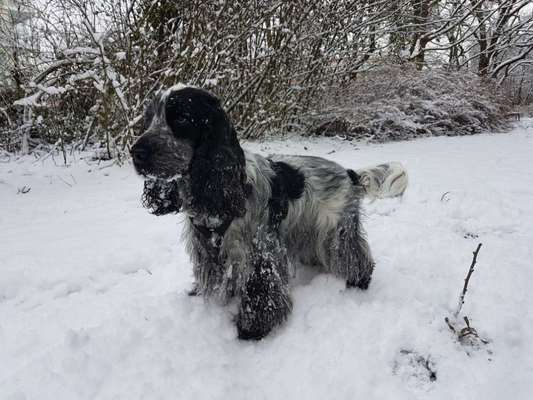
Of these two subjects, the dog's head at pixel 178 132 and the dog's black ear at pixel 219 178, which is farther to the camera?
the dog's black ear at pixel 219 178

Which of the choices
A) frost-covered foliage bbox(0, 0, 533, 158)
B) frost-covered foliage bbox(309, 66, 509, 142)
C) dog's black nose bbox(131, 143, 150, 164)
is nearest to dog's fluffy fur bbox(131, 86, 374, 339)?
dog's black nose bbox(131, 143, 150, 164)

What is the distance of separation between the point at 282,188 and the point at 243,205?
360 millimetres

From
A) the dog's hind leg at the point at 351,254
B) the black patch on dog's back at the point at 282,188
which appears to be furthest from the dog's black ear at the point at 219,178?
the dog's hind leg at the point at 351,254

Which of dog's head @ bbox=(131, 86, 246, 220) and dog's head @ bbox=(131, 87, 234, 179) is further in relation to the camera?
dog's head @ bbox=(131, 86, 246, 220)

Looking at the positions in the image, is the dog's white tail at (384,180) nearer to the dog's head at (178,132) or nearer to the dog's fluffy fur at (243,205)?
the dog's fluffy fur at (243,205)

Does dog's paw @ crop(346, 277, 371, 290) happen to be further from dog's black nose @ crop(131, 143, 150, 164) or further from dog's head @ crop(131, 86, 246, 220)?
dog's black nose @ crop(131, 143, 150, 164)

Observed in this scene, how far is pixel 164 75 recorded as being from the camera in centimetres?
638

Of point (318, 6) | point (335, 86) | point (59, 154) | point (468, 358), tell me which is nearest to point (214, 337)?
point (468, 358)

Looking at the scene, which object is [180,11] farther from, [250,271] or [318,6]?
[250,271]

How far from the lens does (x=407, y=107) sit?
412 inches

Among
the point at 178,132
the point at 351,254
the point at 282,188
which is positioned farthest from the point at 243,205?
the point at 351,254

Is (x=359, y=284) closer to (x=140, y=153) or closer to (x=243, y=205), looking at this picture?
(x=243, y=205)

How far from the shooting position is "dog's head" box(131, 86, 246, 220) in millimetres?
2219

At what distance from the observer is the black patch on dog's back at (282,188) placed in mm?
2549
